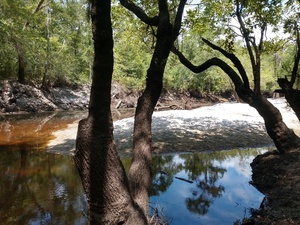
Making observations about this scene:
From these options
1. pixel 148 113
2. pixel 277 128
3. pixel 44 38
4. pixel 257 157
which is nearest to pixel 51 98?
pixel 44 38

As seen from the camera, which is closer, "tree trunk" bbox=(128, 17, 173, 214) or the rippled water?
"tree trunk" bbox=(128, 17, 173, 214)

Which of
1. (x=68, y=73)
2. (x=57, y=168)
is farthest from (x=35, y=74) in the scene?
(x=57, y=168)

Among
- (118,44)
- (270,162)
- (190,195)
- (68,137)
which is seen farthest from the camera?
(118,44)

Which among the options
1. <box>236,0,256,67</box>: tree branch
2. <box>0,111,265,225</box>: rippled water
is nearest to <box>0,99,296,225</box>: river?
<box>0,111,265,225</box>: rippled water

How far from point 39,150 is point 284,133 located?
980cm

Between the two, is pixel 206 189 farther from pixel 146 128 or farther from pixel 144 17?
pixel 144 17

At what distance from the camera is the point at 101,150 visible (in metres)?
3.71

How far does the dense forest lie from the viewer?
1118 cm

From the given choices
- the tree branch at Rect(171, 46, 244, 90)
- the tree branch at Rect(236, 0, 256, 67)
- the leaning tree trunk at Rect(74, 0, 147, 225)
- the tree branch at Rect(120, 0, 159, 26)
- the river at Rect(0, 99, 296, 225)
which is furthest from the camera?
the tree branch at Rect(236, 0, 256, 67)

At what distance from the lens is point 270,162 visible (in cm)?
884

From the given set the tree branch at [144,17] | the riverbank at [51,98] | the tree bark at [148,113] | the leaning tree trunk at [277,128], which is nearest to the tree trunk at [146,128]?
the tree bark at [148,113]

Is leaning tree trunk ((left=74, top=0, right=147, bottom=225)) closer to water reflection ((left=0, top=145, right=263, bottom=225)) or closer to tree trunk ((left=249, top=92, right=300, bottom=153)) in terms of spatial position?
water reflection ((left=0, top=145, right=263, bottom=225))

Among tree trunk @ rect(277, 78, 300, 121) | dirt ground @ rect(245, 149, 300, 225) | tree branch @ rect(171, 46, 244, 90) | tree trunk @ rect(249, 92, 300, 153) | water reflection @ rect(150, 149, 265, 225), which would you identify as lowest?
water reflection @ rect(150, 149, 265, 225)

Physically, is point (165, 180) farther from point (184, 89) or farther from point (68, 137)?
point (184, 89)
